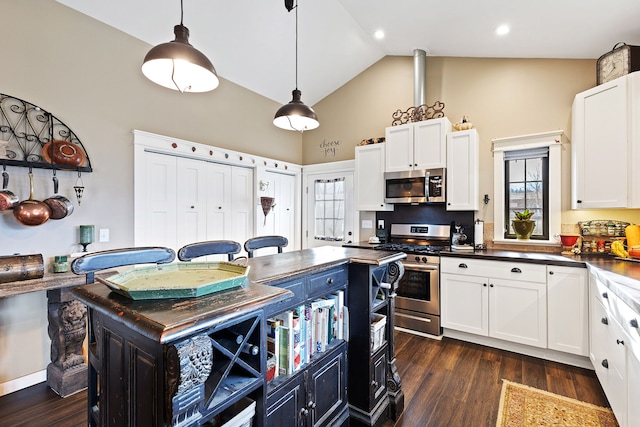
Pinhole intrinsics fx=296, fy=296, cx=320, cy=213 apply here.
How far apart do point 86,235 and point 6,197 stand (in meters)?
0.56

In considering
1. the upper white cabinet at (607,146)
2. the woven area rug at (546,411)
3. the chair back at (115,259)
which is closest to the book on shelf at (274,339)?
the chair back at (115,259)

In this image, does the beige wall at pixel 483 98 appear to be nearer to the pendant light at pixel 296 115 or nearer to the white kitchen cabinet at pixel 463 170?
the white kitchen cabinet at pixel 463 170

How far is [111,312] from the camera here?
902 millimetres

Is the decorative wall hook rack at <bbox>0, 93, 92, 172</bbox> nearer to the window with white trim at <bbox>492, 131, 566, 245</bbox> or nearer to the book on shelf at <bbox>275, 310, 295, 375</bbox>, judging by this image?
the book on shelf at <bbox>275, 310, 295, 375</bbox>

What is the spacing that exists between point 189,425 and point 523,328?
3.10m

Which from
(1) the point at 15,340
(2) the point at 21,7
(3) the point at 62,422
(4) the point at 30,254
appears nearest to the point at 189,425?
(3) the point at 62,422

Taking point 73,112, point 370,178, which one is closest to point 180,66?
point 73,112

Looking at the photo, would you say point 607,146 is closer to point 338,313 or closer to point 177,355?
point 338,313

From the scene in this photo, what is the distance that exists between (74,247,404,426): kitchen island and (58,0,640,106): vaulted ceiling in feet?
9.17

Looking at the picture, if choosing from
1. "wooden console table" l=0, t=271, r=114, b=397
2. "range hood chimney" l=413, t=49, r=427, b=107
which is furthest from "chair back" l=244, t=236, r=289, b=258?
"range hood chimney" l=413, t=49, r=427, b=107

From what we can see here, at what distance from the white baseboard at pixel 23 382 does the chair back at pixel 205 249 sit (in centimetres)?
178

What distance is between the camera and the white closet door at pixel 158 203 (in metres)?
3.03

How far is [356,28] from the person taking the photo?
363 cm

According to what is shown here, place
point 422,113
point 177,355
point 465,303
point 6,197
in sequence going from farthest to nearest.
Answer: point 422,113 → point 465,303 → point 6,197 → point 177,355
